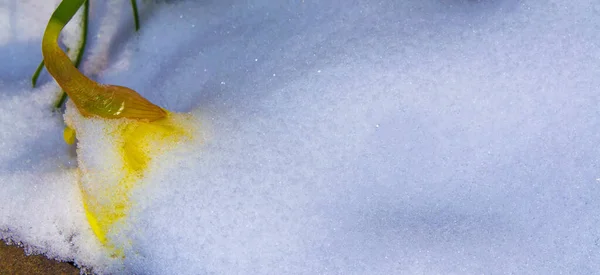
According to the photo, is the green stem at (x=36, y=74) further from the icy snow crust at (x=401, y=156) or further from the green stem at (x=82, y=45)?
the icy snow crust at (x=401, y=156)

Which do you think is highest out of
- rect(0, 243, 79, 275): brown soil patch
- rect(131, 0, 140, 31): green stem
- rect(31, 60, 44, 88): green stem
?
rect(131, 0, 140, 31): green stem

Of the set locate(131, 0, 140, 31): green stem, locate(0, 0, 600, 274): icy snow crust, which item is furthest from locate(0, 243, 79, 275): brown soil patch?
locate(131, 0, 140, 31): green stem

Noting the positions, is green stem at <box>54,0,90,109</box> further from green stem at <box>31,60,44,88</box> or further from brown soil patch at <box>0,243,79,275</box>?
brown soil patch at <box>0,243,79,275</box>

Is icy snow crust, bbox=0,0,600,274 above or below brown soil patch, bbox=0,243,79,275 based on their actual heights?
above

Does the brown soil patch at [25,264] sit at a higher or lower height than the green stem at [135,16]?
lower

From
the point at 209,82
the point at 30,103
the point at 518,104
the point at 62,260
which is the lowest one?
the point at 62,260

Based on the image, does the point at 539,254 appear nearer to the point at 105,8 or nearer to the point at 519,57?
the point at 519,57

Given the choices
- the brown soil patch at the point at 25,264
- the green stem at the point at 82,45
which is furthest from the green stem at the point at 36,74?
the brown soil patch at the point at 25,264

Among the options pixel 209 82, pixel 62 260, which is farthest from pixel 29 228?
pixel 209 82

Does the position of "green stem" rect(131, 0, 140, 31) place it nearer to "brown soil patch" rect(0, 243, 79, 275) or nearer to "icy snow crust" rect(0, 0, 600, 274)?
"icy snow crust" rect(0, 0, 600, 274)
